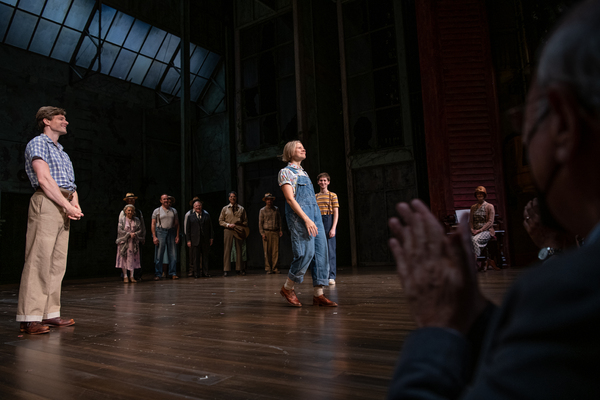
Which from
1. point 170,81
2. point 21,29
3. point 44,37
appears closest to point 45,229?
point 21,29

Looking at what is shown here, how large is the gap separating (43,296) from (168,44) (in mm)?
13746

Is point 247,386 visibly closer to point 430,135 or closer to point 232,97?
point 430,135

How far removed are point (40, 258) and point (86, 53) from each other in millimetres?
12704

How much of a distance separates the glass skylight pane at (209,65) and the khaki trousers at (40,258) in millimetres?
13517

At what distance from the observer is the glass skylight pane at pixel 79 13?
41.2ft

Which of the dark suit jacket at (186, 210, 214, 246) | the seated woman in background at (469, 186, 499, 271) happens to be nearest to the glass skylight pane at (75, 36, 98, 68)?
the dark suit jacket at (186, 210, 214, 246)

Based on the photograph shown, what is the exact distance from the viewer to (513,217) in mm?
9953

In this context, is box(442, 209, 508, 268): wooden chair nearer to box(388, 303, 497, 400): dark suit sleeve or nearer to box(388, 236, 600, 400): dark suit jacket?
box(388, 303, 497, 400): dark suit sleeve

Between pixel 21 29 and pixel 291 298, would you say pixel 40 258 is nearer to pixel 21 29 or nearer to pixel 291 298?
pixel 291 298

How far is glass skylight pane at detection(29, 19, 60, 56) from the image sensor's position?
12.3 m

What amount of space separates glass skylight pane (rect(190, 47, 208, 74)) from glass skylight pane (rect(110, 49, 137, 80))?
1.88m

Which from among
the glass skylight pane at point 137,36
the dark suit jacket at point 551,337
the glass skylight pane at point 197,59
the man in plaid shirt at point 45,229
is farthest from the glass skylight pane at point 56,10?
the dark suit jacket at point 551,337

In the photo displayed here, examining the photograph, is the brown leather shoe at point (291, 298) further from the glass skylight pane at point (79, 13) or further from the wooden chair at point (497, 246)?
the glass skylight pane at point (79, 13)

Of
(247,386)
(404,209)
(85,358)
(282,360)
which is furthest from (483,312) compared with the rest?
(85,358)
